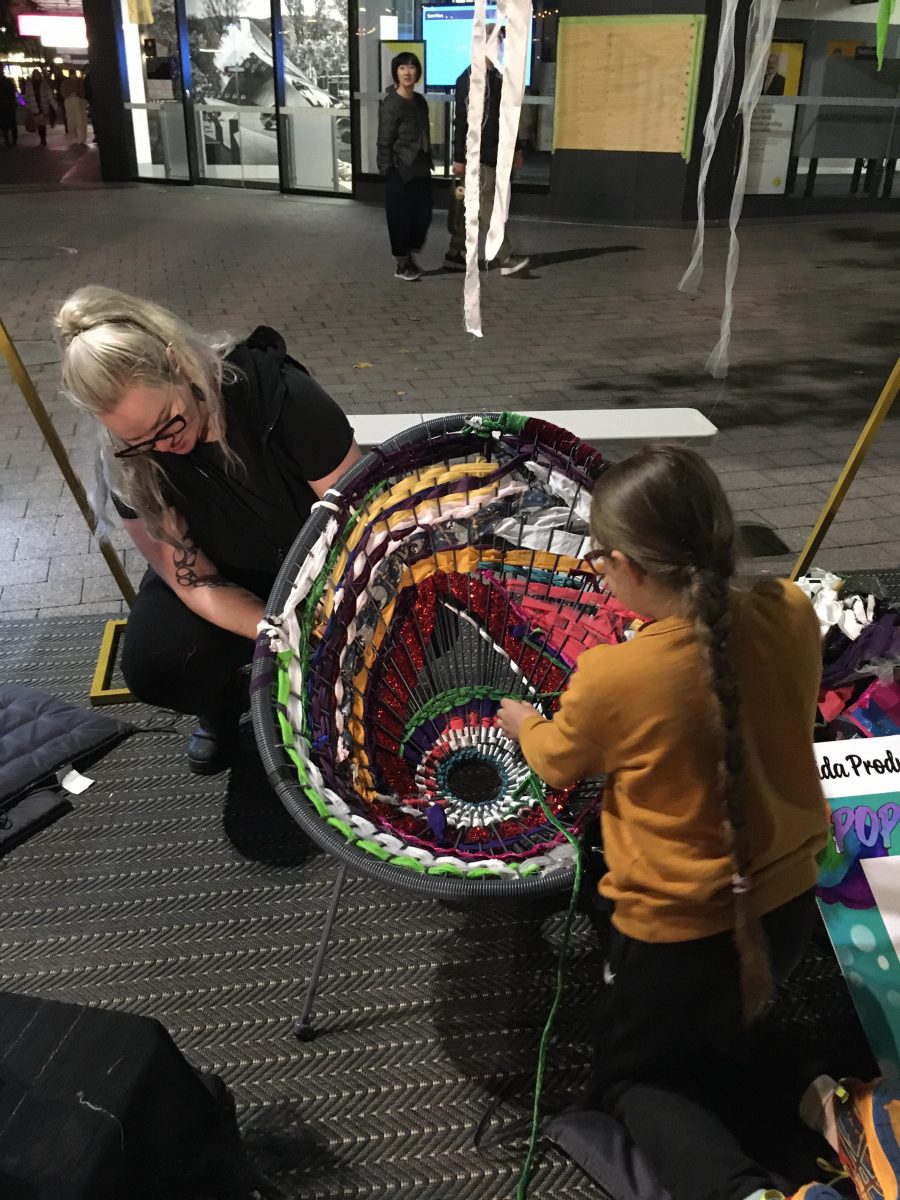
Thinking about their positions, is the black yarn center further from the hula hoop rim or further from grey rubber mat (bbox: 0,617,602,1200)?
the hula hoop rim

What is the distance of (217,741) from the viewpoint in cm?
209

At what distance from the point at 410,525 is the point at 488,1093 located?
3.07 ft

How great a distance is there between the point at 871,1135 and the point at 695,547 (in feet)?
2.77

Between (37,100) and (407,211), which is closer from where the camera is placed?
(407,211)

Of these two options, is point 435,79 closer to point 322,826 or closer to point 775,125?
point 775,125

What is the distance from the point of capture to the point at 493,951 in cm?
168

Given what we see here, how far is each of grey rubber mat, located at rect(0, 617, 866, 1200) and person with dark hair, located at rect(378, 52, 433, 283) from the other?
5313 millimetres

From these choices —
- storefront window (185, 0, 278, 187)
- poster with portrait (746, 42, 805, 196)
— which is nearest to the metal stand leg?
poster with portrait (746, 42, 805, 196)

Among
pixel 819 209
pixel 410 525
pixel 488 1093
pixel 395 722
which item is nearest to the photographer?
pixel 488 1093

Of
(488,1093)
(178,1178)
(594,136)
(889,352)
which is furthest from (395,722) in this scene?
(594,136)

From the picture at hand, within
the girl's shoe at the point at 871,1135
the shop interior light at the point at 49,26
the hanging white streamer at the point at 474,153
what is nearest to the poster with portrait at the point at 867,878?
the girl's shoe at the point at 871,1135

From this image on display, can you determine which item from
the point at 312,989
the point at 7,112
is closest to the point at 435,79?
the point at 312,989

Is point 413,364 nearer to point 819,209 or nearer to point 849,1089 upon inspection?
point 849,1089

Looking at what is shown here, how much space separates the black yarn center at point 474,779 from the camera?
176cm
